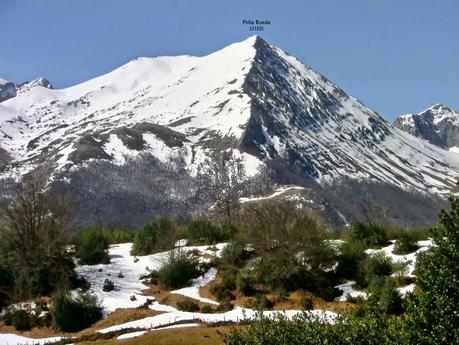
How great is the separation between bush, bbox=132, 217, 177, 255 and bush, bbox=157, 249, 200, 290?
257 inches

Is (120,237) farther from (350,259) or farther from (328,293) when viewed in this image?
(328,293)

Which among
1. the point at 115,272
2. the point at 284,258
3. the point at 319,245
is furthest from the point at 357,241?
the point at 115,272

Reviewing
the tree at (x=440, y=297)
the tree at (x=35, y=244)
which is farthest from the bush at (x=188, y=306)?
the tree at (x=440, y=297)

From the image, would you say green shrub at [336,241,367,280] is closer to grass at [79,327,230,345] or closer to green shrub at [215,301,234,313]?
green shrub at [215,301,234,313]

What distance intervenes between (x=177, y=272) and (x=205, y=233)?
1164 centimetres

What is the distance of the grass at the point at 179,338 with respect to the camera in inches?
1255

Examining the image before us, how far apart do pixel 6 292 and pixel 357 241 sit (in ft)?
108

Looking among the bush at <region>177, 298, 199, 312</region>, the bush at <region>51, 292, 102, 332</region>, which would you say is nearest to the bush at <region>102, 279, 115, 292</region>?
the bush at <region>51, 292, 102, 332</region>

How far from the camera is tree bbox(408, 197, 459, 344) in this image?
713 inches

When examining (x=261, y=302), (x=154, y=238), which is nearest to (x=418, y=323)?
Answer: (x=261, y=302)

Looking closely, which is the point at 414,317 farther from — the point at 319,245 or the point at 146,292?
the point at 146,292

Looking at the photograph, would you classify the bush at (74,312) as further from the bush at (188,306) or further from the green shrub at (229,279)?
the green shrub at (229,279)

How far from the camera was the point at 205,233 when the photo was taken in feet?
201

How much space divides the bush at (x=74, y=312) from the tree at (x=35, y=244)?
4.42 m
